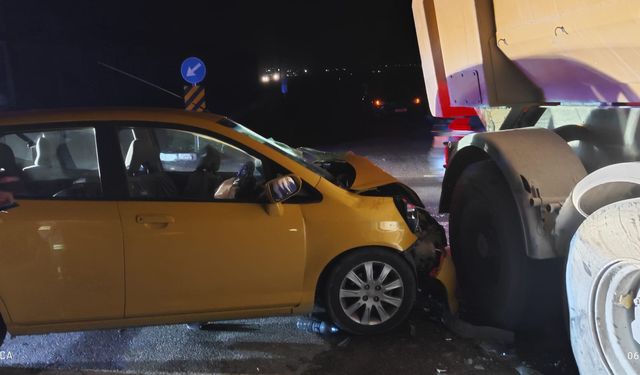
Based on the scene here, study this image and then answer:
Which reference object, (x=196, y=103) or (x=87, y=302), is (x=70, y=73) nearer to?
(x=196, y=103)

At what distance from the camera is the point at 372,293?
3797 millimetres

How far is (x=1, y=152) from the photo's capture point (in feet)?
11.4

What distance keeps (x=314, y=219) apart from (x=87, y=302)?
5.07 ft

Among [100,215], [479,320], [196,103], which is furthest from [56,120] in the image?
[196,103]

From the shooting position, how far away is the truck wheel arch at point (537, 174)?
126 inches

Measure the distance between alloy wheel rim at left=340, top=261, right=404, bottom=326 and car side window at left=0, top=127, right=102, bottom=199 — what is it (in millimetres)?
1783

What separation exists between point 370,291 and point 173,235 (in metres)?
1.41

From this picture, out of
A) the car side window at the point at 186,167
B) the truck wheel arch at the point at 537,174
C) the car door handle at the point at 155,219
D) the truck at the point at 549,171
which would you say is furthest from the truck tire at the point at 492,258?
the car door handle at the point at 155,219

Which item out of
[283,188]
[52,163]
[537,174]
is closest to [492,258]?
[537,174]

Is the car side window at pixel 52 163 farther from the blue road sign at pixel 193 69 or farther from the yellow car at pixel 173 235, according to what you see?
the blue road sign at pixel 193 69

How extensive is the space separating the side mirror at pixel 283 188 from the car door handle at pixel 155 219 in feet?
2.14

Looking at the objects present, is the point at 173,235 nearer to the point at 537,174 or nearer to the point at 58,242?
the point at 58,242

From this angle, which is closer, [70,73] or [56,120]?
[56,120]

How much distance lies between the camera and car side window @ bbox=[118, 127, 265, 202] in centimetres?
356
